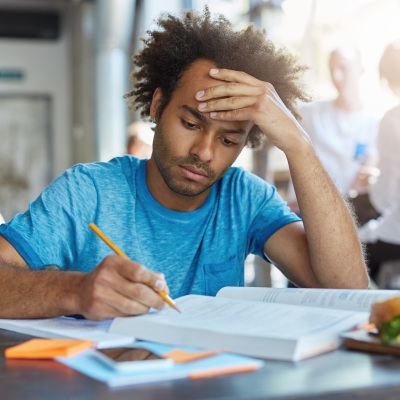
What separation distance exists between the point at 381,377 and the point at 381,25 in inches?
122

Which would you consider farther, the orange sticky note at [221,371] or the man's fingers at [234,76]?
the man's fingers at [234,76]

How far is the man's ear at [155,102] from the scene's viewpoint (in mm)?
1824

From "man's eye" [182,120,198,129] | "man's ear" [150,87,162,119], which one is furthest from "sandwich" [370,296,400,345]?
"man's ear" [150,87,162,119]

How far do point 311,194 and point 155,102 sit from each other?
0.47 metres

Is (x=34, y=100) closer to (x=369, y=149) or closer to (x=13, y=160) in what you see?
(x=13, y=160)

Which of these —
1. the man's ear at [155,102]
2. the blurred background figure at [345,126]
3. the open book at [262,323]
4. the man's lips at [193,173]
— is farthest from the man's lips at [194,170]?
the blurred background figure at [345,126]

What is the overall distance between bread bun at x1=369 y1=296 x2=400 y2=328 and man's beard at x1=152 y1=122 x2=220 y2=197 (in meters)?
0.72

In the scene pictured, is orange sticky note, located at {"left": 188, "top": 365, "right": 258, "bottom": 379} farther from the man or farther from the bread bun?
the man

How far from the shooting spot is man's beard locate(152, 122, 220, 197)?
5.26ft

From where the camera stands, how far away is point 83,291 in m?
1.13

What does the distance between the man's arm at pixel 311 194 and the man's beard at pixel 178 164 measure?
0.11 meters

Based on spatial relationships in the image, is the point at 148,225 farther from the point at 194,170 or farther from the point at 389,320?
the point at 389,320

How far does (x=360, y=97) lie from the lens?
3.79 metres

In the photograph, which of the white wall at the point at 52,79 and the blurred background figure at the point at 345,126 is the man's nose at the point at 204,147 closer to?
the blurred background figure at the point at 345,126
